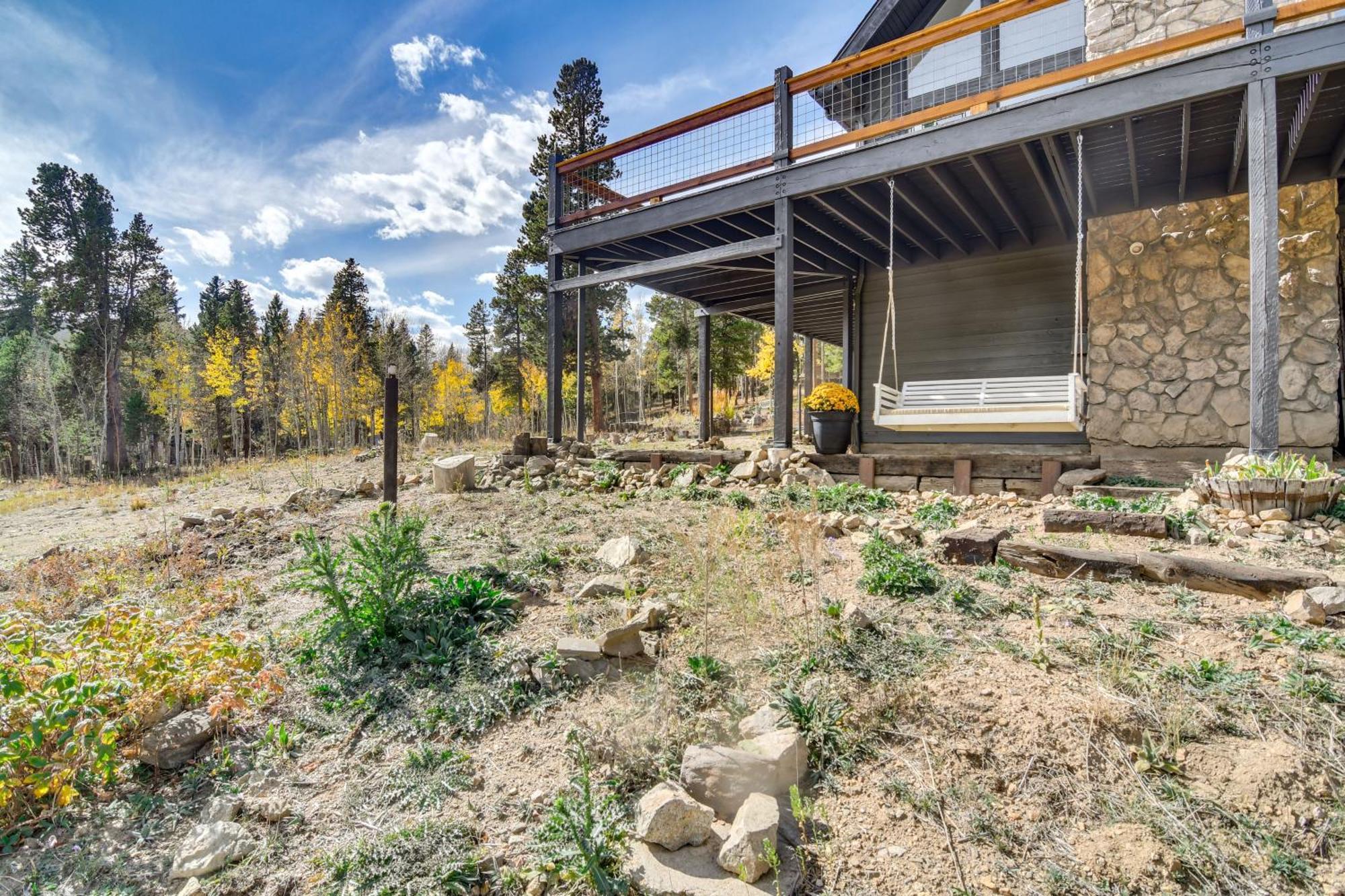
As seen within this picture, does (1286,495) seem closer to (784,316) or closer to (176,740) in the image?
(784,316)

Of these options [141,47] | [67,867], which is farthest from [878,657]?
[141,47]

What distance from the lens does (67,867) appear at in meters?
1.64

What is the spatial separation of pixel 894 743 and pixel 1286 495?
139 inches

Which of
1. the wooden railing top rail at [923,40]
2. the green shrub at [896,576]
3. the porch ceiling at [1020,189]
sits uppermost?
the wooden railing top rail at [923,40]

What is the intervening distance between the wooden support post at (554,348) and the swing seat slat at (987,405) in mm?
4330

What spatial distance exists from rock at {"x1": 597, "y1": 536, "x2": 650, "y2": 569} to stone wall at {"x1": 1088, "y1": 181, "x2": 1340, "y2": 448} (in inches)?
220

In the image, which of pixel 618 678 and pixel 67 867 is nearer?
pixel 67 867

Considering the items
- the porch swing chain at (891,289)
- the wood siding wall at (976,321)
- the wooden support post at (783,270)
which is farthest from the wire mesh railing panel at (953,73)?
the wood siding wall at (976,321)

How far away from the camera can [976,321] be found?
7.61m

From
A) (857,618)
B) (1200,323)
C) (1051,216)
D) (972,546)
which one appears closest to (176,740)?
(857,618)

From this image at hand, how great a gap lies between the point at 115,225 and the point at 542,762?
28.7 metres

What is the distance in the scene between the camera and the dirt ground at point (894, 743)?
1.42 metres

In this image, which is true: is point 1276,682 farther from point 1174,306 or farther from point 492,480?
point 492,480

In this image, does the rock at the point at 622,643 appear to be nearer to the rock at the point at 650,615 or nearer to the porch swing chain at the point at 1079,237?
the rock at the point at 650,615
